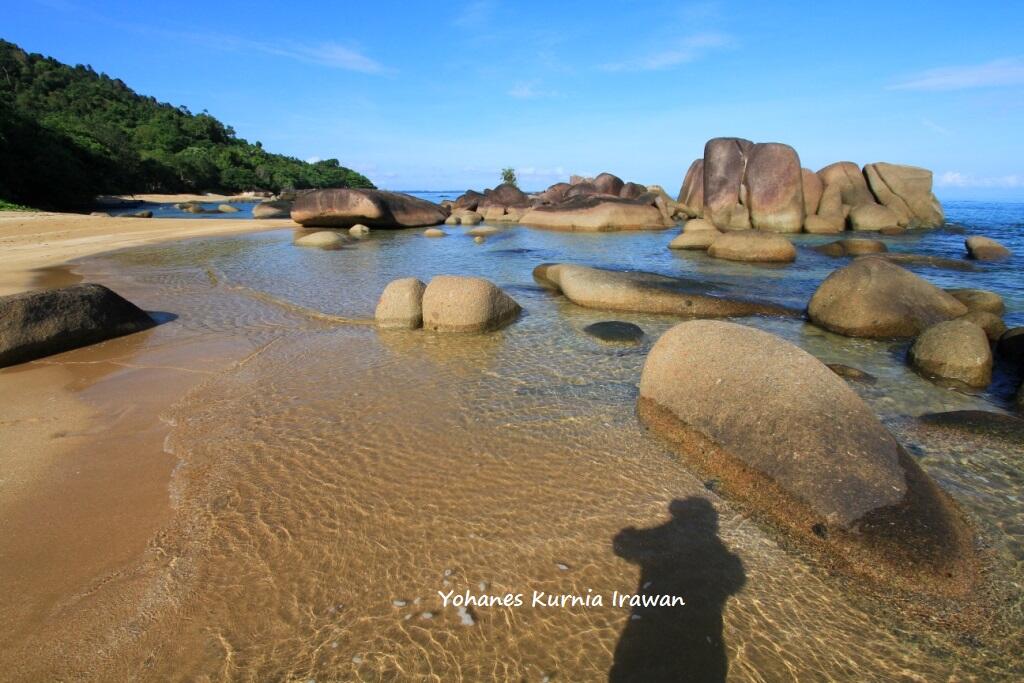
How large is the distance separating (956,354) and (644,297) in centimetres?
403

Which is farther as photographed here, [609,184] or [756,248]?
[609,184]

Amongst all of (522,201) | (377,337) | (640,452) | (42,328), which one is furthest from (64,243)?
(522,201)

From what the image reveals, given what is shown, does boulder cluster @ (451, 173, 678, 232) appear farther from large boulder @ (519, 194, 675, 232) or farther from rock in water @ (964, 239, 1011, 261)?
rock in water @ (964, 239, 1011, 261)

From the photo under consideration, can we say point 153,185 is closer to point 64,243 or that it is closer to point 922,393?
point 64,243

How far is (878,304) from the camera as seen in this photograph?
6.90 m

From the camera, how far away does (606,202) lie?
23875 mm

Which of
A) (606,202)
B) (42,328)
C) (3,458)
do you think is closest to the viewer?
(3,458)

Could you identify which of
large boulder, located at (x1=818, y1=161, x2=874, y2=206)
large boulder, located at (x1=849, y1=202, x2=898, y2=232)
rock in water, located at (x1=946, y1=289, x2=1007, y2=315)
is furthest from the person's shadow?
large boulder, located at (x1=818, y1=161, x2=874, y2=206)

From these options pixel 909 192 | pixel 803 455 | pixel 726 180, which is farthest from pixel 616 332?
pixel 909 192

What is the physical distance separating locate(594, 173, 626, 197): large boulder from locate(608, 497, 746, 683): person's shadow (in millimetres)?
30725

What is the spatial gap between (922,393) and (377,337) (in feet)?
21.0

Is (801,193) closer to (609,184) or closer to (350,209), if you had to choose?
(609,184)

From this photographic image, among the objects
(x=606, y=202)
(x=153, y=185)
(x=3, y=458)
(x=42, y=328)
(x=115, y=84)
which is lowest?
(x=3, y=458)

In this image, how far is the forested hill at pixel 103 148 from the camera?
111 ft
